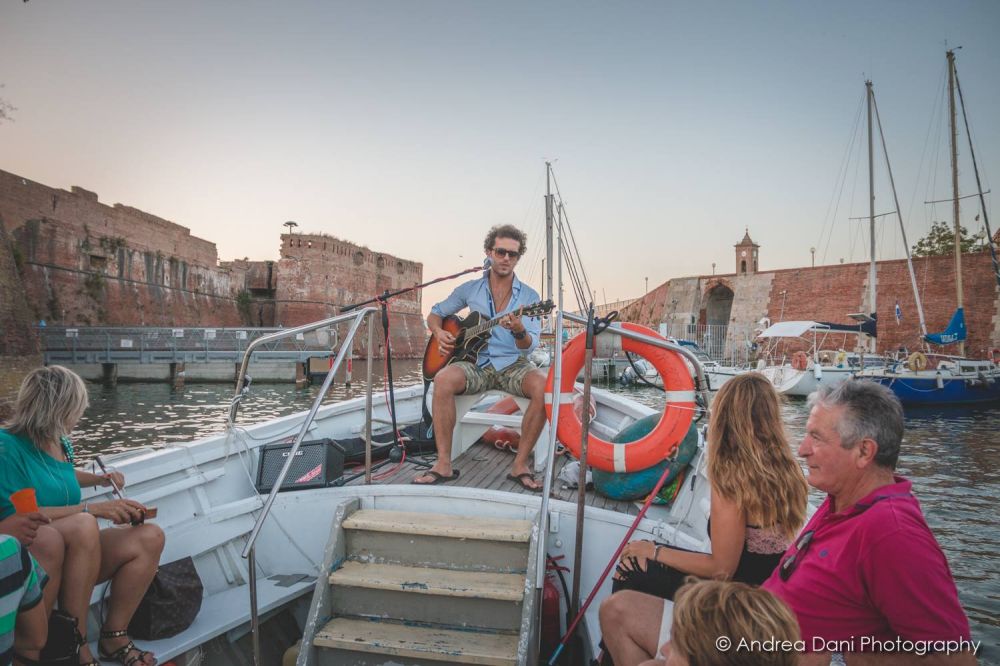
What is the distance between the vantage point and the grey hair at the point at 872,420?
1379 mm

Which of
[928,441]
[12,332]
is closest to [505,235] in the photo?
[928,441]

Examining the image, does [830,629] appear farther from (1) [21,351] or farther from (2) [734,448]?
(1) [21,351]

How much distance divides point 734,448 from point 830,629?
1.73ft

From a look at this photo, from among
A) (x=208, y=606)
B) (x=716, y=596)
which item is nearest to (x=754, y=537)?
(x=716, y=596)

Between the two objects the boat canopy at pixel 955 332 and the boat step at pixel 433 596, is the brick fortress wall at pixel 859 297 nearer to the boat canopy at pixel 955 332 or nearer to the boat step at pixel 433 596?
the boat canopy at pixel 955 332

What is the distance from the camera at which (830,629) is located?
1.30 m

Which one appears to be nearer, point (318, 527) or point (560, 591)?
point (560, 591)

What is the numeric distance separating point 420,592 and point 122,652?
103 cm

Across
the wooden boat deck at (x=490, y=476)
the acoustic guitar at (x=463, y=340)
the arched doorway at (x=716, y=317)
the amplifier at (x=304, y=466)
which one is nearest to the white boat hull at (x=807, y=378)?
the arched doorway at (x=716, y=317)

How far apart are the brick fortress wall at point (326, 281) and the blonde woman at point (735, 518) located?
34366 millimetres

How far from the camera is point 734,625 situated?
0.94 metres

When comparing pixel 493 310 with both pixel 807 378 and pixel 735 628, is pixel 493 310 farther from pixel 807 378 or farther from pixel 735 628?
pixel 807 378

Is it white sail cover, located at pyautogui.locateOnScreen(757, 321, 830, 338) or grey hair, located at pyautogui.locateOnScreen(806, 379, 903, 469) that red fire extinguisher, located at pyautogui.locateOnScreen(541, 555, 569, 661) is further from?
white sail cover, located at pyautogui.locateOnScreen(757, 321, 830, 338)

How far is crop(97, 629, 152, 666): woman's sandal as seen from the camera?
188 centimetres
